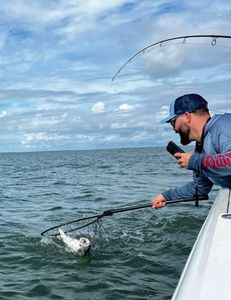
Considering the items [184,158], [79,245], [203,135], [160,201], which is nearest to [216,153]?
[203,135]

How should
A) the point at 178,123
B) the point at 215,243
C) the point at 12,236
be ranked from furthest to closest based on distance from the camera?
the point at 12,236
the point at 178,123
the point at 215,243

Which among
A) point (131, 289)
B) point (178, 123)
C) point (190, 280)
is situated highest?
point (178, 123)

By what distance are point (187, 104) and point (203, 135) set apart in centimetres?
30

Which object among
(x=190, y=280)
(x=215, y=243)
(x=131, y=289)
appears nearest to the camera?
(x=190, y=280)

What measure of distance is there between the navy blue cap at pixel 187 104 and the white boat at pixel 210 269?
3.26 feet

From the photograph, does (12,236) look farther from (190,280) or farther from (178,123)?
(190,280)

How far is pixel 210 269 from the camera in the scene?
2709mm

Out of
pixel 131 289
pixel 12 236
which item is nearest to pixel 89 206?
pixel 12 236

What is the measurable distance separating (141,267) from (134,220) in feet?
11.0

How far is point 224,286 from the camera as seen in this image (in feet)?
8.03

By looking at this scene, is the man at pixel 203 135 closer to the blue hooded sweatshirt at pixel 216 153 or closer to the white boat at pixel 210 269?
the blue hooded sweatshirt at pixel 216 153

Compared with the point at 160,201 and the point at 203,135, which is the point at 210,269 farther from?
the point at 160,201

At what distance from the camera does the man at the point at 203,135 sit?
3734mm

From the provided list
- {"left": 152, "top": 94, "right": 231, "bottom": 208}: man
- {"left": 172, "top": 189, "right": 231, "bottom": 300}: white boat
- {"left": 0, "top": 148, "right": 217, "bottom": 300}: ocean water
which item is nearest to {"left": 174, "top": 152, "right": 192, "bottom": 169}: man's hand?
{"left": 152, "top": 94, "right": 231, "bottom": 208}: man
